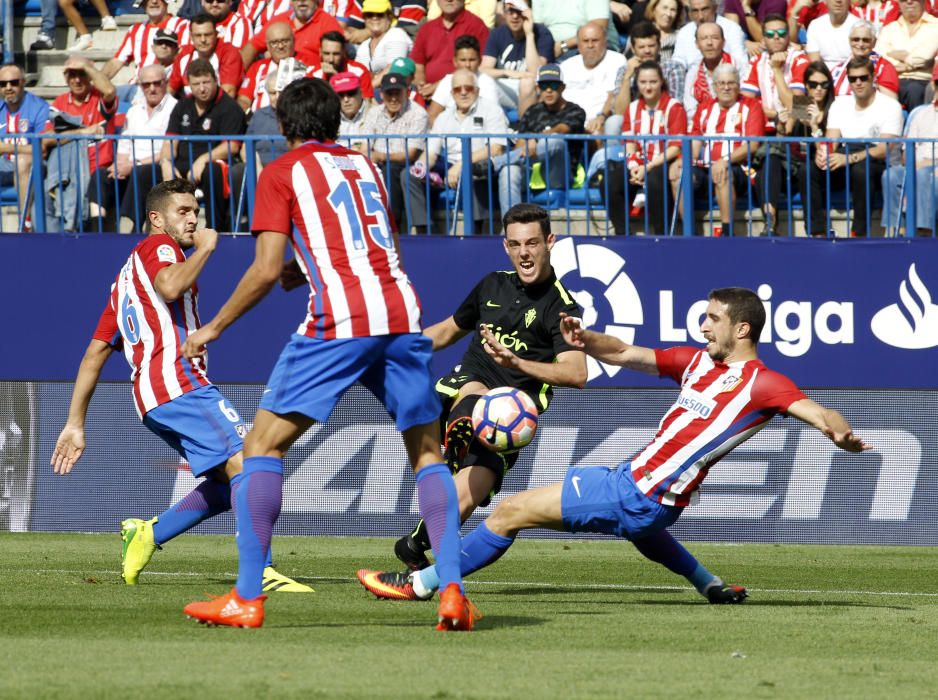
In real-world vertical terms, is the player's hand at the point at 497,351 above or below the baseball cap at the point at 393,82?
below

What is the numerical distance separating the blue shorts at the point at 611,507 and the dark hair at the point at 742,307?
86 cm

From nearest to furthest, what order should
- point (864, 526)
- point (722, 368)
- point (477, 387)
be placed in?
point (722, 368), point (477, 387), point (864, 526)

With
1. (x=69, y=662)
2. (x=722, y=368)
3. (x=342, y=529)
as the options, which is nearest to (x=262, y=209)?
(x=69, y=662)

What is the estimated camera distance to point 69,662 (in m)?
5.64

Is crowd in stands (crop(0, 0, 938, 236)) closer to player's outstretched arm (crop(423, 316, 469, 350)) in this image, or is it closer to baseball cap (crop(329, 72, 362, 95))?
baseball cap (crop(329, 72, 362, 95))

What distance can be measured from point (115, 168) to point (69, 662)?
28.1 ft

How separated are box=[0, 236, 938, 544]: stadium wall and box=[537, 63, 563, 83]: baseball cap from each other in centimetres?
195

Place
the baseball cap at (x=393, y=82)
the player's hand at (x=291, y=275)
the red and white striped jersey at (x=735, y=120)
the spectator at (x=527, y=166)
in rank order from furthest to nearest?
the baseball cap at (x=393, y=82) < the red and white striped jersey at (x=735, y=120) < the spectator at (x=527, y=166) < the player's hand at (x=291, y=275)

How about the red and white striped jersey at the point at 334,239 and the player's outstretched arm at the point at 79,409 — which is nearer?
the red and white striped jersey at the point at 334,239

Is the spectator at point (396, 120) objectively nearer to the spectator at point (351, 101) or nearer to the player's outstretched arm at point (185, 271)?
the spectator at point (351, 101)

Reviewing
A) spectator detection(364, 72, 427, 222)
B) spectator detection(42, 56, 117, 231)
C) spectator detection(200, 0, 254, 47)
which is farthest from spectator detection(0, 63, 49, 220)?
spectator detection(364, 72, 427, 222)

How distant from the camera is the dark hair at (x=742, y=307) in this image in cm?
759

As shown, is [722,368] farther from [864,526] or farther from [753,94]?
[753,94]

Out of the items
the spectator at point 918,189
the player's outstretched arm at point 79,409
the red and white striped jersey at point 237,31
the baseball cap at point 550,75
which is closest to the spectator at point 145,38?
the red and white striped jersey at point 237,31
